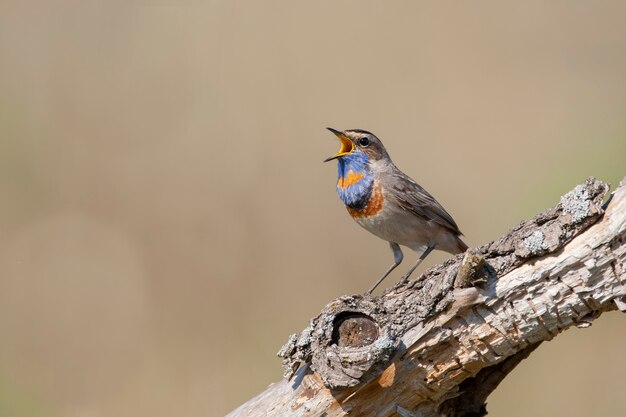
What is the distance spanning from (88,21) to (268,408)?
25.8 ft

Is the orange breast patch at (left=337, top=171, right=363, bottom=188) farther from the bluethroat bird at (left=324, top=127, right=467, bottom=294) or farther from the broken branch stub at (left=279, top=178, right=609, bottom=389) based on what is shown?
the broken branch stub at (left=279, top=178, right=609, bottom=389)

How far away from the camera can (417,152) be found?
10070 mm

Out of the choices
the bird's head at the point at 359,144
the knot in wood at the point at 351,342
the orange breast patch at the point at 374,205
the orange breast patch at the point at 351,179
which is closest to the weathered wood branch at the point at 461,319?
the knot in wood at the point at 351,342

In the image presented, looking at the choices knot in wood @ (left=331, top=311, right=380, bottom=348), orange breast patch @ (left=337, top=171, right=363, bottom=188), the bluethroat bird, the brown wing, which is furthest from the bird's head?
knot in wood @ (left=331, top=311, right=380, bottom=348)

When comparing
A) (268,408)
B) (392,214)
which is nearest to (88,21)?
(392,214)

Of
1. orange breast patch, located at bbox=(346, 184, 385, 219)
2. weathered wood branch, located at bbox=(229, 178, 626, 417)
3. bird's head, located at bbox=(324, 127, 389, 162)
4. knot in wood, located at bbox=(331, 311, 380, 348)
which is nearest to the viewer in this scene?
weathered wood branch, located at bbox=(229, 178, 626, 417)

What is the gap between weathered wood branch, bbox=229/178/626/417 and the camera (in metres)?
3.98

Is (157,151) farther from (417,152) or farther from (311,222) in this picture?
(417,152)

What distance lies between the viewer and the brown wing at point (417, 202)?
7.08 m

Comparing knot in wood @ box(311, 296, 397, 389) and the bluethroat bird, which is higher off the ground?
the bluethroat bird

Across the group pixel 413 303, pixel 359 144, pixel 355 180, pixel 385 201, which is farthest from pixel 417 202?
pixel 413 303

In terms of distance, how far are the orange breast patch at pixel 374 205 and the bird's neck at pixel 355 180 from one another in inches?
1.1

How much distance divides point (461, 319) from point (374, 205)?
2.83 metres

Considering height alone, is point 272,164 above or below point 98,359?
above
